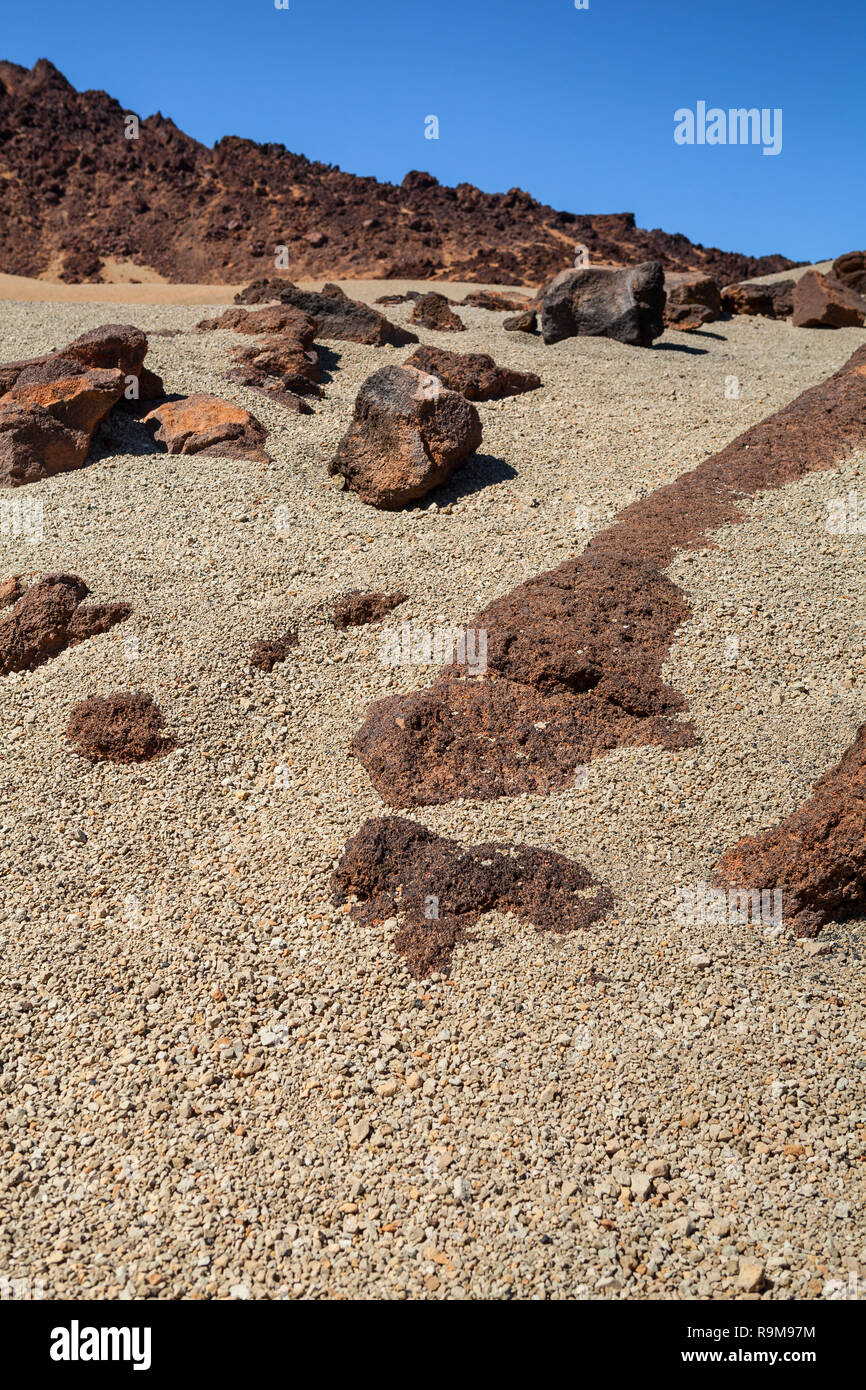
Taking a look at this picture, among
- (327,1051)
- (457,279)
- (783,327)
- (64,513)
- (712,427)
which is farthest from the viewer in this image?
(457,279)

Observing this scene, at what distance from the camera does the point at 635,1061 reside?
196 inches

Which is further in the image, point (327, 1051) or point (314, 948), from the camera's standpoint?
point (314, 948)

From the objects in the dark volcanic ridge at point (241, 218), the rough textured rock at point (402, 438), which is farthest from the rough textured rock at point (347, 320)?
the dark volcanic ridge at point (241, 218)

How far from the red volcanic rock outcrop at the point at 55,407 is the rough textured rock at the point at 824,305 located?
54.2 ft

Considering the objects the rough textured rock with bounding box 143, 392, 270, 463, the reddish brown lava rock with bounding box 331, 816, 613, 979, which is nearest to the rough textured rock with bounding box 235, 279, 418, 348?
the rough textured rock with bounding box 143, 392, 270, 463

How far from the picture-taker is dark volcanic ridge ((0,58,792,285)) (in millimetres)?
37156

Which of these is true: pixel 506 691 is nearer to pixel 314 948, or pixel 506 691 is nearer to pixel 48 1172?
pixel 314 948

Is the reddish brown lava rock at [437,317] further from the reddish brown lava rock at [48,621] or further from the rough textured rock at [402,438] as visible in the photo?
the reddish brown lava rock at [48,621]

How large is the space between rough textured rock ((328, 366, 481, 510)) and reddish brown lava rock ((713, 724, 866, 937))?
6.32 meters

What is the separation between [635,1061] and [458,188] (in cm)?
4588

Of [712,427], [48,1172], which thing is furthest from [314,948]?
[712,427]

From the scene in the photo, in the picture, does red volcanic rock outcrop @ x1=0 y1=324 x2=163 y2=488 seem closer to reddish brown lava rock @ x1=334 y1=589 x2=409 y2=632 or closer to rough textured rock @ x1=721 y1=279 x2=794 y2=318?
reddish brown lava rock @ x1=334 y1=589 x2=409 y2=632

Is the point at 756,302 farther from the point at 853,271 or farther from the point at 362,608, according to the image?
the point at 362,608

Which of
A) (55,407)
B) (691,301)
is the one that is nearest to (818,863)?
(55,407)
